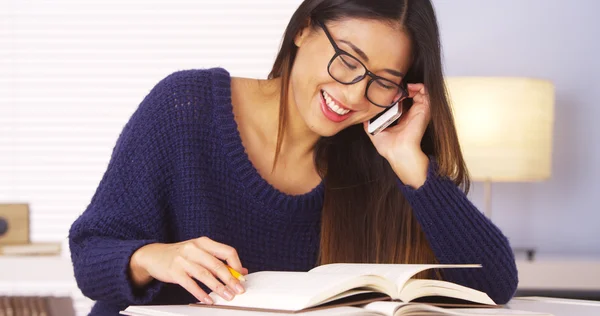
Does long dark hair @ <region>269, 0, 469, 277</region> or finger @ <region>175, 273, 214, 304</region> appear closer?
finger @ <region>175, 273, 214, 304</region>

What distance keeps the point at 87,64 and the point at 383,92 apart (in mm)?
1980

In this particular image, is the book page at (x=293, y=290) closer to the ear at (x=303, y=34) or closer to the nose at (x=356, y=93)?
the nose at (x=356, y=93)

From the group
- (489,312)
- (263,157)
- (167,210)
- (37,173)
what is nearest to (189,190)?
(167,210)

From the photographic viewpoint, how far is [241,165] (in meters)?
1.41

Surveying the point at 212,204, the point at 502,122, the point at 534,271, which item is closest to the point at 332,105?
the point at 212,204

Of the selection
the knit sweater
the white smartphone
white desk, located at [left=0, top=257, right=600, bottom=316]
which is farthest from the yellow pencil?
white desk, located at [left=0, top=257, right=600, bottom=316]

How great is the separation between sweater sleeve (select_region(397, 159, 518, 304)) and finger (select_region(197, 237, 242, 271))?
483mm

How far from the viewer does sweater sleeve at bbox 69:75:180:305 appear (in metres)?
1.09

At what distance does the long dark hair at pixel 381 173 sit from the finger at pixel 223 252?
0.48 meters

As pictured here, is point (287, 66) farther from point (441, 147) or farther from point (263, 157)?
point (441, 147)

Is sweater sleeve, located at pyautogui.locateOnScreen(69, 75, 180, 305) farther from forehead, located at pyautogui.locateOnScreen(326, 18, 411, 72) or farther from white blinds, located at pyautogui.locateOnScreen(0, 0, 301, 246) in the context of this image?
white blinds, located at pyautogui.locateOnScreen(0, 0, 301, 246)

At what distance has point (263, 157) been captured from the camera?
1.50m

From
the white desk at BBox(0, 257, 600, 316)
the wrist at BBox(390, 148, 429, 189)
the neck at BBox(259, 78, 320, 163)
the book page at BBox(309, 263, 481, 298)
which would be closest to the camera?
the book page at BBox(309, 263, 481, 298)

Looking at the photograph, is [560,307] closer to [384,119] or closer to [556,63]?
[384,119]
